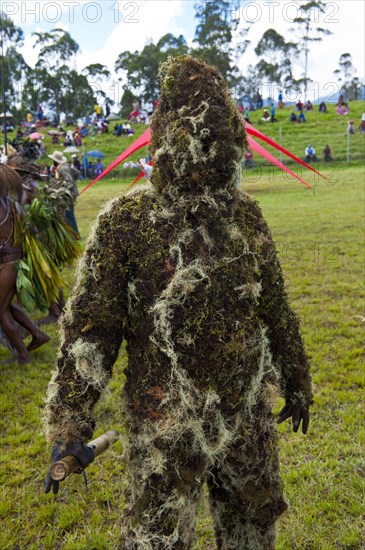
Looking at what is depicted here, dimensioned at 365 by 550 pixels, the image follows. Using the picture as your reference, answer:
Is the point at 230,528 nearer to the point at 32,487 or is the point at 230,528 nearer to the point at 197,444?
the point at 197,444

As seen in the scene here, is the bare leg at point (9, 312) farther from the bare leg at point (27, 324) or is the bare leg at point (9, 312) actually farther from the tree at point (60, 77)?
the tree at point (60, 77)

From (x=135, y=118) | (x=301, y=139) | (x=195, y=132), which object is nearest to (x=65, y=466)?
(x=195, y=132)

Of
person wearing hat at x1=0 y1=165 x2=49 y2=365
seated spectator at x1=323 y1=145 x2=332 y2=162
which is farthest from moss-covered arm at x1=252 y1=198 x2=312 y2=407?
seated spectator at x1=323 y1=145 x2=332 y2=162

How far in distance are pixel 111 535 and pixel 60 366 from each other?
131cm

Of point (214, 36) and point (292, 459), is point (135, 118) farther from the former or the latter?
point (292, 459)

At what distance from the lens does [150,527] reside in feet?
5.35

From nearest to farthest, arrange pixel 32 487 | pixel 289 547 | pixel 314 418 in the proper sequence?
pixel 289 547 → pixel 32 487 → pixel 314 418

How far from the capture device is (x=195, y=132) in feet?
5.13

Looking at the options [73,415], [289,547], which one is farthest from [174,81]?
[289,547]

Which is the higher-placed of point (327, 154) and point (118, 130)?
point (118, 130)

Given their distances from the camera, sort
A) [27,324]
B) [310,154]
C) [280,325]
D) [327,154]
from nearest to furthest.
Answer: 1. [280,325]
2. [27,324]
3. [310,154]
4. [327,154]

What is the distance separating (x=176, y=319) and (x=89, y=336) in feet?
0.98

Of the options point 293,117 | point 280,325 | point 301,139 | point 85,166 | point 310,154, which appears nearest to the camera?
point 280,325

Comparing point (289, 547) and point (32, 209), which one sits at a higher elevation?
point (32, 209)
